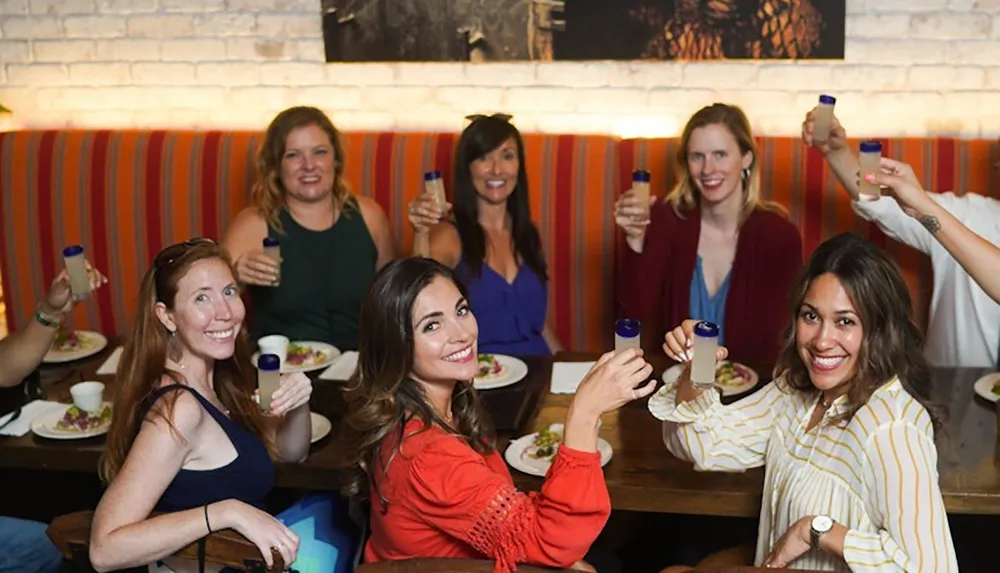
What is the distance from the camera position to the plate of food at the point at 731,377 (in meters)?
2.94

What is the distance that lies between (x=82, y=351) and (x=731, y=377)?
184cm

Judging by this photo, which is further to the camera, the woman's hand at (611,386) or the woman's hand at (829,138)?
the woman's hand at (829,138)

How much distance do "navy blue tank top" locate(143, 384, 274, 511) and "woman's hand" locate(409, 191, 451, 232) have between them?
3.97ft

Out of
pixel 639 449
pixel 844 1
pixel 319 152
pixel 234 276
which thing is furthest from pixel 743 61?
pixel 234 276

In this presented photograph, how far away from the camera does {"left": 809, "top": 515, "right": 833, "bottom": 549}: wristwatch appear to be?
2.10 meters

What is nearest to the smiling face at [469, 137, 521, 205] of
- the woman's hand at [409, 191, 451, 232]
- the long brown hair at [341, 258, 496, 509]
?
the woman's hand at [409, 191, 451, 232]

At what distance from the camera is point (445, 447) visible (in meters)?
2.13

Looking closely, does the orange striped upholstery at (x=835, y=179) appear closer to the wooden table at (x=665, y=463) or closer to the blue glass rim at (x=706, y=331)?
the wooden table at (x=665, y=463)

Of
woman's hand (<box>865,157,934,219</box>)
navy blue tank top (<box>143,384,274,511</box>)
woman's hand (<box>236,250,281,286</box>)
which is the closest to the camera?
navy blue tank top (<box>143,384,274,511</box>)

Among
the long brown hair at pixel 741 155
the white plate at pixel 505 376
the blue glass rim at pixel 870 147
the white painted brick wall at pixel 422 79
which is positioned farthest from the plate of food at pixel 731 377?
the white painted brick wall at pixel 422 79

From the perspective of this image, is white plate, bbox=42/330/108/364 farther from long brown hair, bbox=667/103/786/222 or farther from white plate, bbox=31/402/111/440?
long brown hair, bbox=667/103/786/222

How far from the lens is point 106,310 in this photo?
462 centimetres

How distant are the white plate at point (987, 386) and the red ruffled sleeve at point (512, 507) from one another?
1.23 metres

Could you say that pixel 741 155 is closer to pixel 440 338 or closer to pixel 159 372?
pixel 440 338
